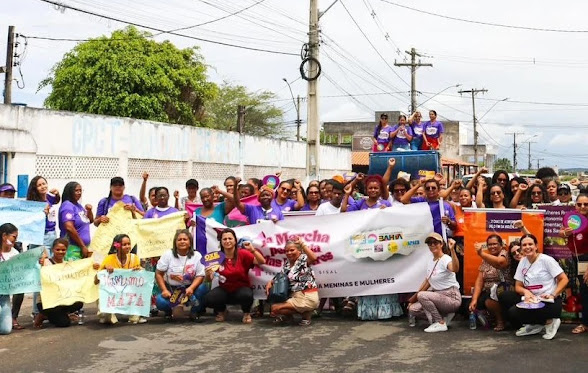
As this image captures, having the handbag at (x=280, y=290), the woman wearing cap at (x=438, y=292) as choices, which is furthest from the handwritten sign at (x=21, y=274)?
the woman wearing cap at (x=438, y=292)

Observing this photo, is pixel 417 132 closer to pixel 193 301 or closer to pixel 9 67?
pixel 193 301

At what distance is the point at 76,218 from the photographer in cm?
951

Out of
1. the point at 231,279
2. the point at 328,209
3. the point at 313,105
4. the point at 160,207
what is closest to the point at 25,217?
the point at 160,207

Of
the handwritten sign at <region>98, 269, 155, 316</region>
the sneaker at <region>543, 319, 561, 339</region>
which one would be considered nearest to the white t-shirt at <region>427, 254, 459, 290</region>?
the sneaker at <region>543, 319, 561, 339</region>

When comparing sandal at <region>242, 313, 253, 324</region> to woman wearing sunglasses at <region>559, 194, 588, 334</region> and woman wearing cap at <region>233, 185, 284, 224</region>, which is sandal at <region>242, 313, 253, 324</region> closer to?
woman wearing cap at <region>233, 185, 284, 224</region>

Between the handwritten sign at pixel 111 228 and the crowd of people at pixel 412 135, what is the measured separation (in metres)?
7.50

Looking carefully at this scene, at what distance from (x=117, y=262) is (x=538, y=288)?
502cm

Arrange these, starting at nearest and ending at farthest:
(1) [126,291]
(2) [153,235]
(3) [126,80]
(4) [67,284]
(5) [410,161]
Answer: (4) [67,284] < (1) [126,291] < (2) [153,235] < (5) [410,161] < (3) [126,80]

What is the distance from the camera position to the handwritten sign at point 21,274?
832 centimetres

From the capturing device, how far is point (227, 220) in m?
9.86

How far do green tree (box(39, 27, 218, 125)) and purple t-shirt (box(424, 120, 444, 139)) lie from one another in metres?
20.6

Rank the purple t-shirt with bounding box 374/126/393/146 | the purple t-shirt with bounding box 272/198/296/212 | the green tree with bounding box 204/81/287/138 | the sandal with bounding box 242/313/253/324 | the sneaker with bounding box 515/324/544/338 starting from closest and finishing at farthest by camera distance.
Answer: the sneaker with bounding box 515/324/544/338, the sandal with bounding box 242/313/253/324, the purple t-shirt with bounding box 272/198/296/212, the purple t-shirt with bounding box 374/126/393/146, the green tree with bounding box 204/81/287/138

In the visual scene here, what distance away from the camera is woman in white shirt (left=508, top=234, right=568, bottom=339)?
7726mm

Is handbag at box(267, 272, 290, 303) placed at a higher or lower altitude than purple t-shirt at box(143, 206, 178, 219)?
lower
